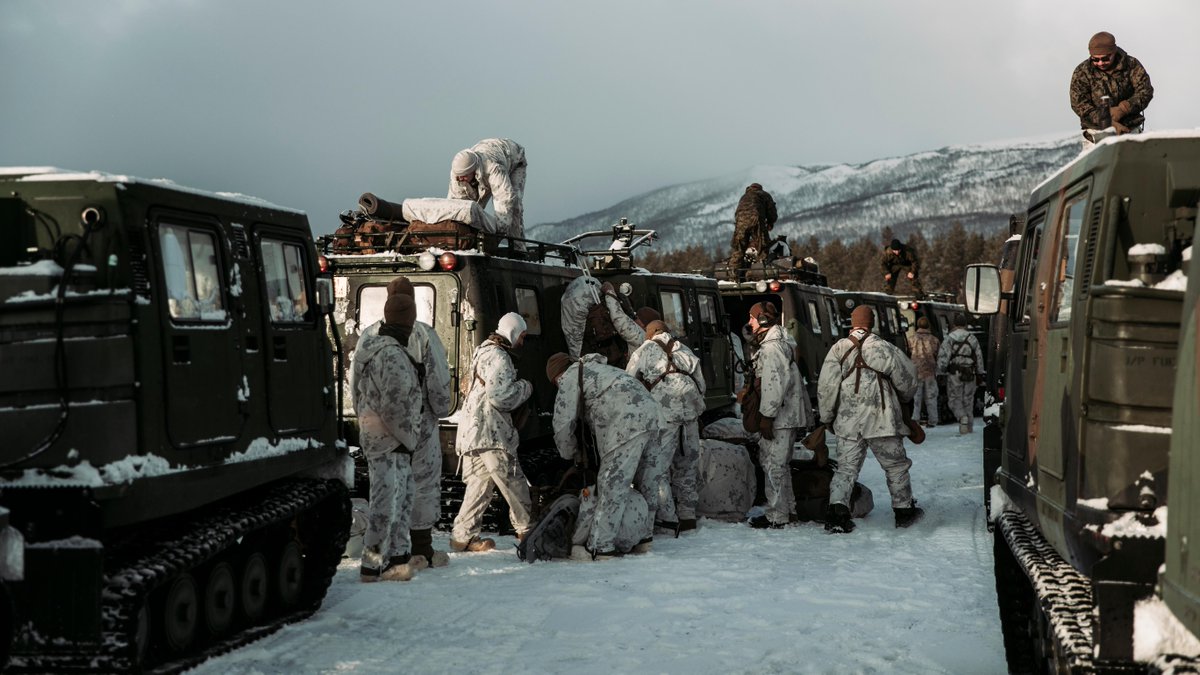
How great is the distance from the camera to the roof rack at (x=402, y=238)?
481 inches

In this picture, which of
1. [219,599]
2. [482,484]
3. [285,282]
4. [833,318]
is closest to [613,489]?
[482,484]

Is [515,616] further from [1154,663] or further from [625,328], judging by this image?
[625,328]

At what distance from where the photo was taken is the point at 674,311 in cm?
1666

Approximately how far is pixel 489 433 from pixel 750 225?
11.6 metres

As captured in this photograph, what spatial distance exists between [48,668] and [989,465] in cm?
760

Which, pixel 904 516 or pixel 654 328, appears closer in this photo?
pixel 904 516

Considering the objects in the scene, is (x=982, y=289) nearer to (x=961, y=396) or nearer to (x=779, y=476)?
(x=779, y=476)

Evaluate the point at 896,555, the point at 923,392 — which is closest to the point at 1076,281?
the point at 896,555

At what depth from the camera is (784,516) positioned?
12.5m

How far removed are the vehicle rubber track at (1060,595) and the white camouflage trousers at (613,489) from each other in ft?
14.1

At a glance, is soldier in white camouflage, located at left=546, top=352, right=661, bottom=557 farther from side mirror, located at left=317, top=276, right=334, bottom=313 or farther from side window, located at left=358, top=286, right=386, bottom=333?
side mirror, located at left=317, top=276, right=334, bottom=313

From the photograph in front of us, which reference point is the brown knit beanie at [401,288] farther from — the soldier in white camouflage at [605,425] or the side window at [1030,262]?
the side window at [1030,262]

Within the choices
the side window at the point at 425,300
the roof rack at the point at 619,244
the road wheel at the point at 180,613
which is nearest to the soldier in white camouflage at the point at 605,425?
the side window at the point at 425,300

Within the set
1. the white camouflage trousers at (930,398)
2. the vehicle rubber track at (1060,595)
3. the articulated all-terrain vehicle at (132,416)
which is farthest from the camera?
the white camouflage trousers at (930,398)
